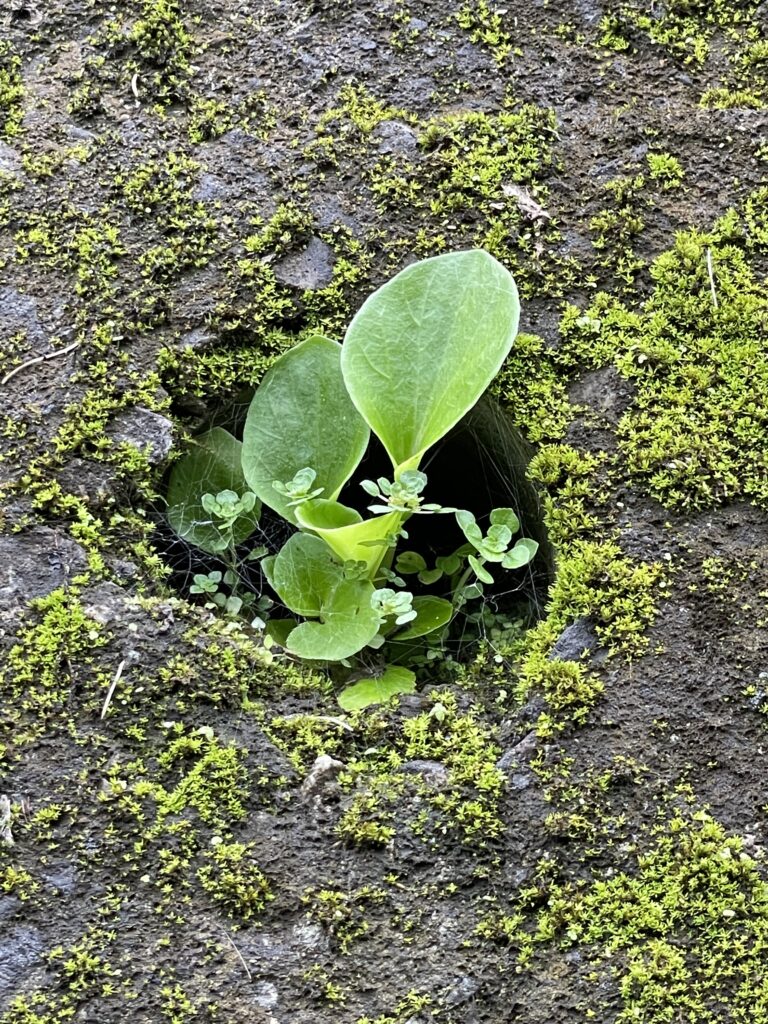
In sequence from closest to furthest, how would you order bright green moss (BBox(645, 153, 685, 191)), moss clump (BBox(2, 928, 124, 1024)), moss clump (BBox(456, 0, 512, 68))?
moss clump (BBox(2, 928, 124, 1024))
bright green moss (BBox(645, 153, 685, 191))
moss clump (BBox(456, 0, 512, 68))

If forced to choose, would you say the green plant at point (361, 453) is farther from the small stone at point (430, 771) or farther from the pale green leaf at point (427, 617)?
the small stone at point (430, 771)

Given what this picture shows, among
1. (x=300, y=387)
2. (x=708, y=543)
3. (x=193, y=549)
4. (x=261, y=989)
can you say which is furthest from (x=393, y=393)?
(x=261, y=989)

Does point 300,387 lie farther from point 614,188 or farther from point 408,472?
point 614,188

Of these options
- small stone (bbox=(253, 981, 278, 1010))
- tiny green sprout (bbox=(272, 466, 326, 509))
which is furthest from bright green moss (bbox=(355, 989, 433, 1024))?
tiny green sprout (bbox=(272, 466, 326, 509))

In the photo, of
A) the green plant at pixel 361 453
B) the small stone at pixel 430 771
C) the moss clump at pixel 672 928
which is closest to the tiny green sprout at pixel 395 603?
the green plant at pixel 361 453

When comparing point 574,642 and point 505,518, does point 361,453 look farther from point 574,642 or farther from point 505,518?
point 574,642

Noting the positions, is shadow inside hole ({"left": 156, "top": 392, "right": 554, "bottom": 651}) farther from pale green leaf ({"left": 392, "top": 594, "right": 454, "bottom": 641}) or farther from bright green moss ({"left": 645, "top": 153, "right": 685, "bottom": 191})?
bright green moss ({"left": 645, "top": 153, "right": 685, "bottom": 191})

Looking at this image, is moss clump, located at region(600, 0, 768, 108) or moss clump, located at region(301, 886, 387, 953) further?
moss clump, located at region(600, 0, 768, 108)
